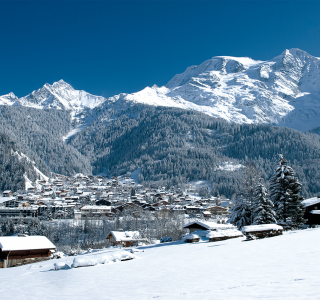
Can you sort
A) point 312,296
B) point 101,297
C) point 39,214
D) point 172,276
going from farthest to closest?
point 39,214
point 172,276
point 101,297
point 312,296

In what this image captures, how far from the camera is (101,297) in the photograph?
10.1 m

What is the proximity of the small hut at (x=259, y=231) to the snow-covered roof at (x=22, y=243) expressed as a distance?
73.5 feet

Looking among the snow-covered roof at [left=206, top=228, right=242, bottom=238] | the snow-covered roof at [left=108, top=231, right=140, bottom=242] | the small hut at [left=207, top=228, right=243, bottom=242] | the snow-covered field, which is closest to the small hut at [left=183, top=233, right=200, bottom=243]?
the snow-covered roof at [left=206, top=228, right=242, bottom=238]

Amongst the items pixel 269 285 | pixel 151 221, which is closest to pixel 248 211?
pixel 269 285

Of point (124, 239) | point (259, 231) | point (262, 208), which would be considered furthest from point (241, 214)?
point (124, 239)

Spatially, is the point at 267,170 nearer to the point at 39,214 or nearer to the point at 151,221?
the point at 151,221

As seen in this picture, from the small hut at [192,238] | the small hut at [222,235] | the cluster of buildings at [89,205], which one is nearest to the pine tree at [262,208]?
the small hut at [222,235]

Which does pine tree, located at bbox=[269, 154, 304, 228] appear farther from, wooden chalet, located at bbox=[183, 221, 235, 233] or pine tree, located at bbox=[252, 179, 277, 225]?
wooden chalet, located at bbox=[183, 221, 235, 233]

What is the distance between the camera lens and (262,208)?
107 feet

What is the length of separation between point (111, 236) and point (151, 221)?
1534 inches

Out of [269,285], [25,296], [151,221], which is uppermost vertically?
[269,285]

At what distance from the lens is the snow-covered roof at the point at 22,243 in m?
31.7

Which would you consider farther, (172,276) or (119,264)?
(119,264)

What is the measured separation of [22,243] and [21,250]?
0.81 meters
